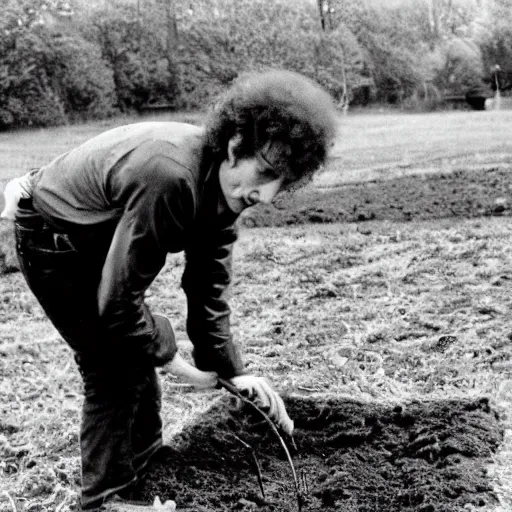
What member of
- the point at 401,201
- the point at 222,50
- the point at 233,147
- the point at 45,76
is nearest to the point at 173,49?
the point at 222,50

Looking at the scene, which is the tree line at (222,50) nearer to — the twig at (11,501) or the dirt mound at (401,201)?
the dirt mound at (401,201)

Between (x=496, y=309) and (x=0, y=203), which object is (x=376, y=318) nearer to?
(x=496, y=309)

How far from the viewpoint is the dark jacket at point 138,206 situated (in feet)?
6.19

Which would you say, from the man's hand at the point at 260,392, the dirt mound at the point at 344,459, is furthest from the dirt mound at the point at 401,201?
the man's hand at the point at 260,392

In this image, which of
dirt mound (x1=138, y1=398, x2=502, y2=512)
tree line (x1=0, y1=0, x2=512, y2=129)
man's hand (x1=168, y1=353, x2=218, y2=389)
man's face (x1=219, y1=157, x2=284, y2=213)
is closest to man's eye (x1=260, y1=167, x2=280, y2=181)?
man's face (x1=219, y1=157, x2=284, y2=213)

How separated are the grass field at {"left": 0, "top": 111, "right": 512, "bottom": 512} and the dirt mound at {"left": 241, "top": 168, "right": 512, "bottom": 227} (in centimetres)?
3

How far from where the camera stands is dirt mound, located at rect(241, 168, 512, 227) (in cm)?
653

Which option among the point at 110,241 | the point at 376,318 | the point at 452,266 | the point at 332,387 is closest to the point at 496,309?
the point at 376,318

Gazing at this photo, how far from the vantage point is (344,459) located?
9.14 feet

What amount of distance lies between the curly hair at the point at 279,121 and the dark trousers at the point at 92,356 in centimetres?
45

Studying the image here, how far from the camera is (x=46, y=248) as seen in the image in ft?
7.11

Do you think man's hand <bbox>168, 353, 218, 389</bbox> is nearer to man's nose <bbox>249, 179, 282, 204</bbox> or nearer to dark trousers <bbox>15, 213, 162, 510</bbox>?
dark trousers <bbox>15, 213, 162, 510</bbox>

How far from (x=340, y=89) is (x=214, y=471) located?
216 inches

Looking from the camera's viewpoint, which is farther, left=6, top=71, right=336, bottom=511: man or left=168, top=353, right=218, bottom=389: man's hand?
left=168, top=353, right=218, bottom=389: man's hand
